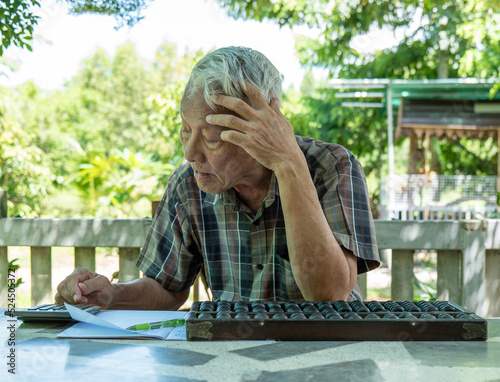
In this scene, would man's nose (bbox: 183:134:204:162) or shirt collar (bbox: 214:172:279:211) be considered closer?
man's nose (bbox: 183:134:204:162)

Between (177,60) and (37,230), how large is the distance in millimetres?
20367

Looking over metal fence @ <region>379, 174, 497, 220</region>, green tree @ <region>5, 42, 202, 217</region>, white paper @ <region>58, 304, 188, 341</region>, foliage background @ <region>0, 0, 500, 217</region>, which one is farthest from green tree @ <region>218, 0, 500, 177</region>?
white paper @ <region>58, 304, 188, 341</region>

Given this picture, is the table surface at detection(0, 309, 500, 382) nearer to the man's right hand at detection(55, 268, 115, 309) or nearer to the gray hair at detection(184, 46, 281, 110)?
the man's right hand at detection(55, 268, 115, 309)

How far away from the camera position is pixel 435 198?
1030 cm

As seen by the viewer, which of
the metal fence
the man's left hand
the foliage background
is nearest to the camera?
the man's left hand

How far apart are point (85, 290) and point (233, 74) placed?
748 mm

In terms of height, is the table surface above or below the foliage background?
below

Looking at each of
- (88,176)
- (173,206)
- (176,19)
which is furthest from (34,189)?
(176,19)

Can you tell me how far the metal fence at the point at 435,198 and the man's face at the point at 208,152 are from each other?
8265mm

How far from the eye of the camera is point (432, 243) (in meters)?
2.47

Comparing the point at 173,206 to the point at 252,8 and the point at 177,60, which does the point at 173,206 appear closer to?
the point at 252,8

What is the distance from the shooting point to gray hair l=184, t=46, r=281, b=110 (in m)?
1.52

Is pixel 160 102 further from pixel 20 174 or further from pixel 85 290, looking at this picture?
pixel 85 290

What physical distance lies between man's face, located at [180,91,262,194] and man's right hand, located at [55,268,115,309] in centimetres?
42
